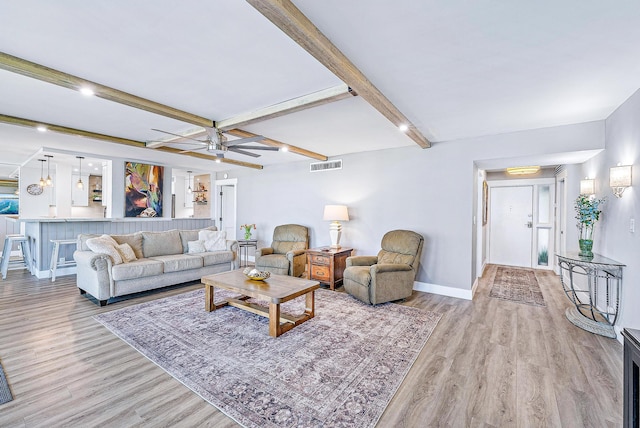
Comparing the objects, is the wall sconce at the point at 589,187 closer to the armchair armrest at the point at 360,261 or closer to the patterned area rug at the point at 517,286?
the patterned area rug at the point at 517,286

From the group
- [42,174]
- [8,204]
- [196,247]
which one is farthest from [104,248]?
[8,204]

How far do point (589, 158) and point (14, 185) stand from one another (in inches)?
615

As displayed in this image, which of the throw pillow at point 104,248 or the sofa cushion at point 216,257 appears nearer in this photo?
the throw pillow at point 104,248

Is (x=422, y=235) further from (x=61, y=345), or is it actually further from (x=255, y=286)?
(x=61, y=345)

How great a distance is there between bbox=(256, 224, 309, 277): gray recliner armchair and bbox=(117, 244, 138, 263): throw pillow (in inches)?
79.1

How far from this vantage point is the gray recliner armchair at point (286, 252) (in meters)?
5.11

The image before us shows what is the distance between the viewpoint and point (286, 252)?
18.6 feet

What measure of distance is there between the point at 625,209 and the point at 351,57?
3152 mm

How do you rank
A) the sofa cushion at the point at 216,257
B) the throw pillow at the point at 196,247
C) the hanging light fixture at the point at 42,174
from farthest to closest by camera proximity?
the hanging light fixture at the point at 42,174 → the throw pillow at the point at 196,247 → the sofa cushion at the point at 216,257

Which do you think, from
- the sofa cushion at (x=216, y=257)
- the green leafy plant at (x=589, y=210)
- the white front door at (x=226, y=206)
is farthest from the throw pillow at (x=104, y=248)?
the green leafy plant at (x=589, y=210)

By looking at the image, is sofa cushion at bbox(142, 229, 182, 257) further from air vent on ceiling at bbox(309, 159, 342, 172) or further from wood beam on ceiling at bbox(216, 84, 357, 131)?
air vent on ceiling at bbox(309, 159, 342, 172)

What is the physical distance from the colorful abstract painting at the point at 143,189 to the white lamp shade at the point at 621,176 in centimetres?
792

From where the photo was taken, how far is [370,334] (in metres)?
2.96

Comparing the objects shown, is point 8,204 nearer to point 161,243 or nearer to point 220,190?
point 220,190
